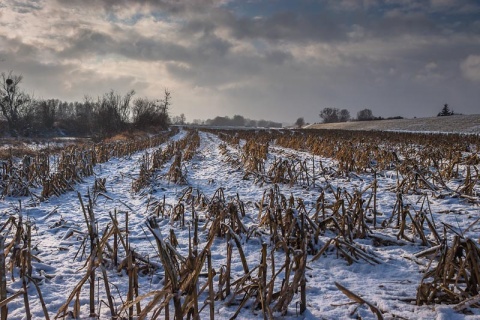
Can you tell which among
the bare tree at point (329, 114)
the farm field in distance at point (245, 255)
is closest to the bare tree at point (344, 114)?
the bare tree at point (329, 114)

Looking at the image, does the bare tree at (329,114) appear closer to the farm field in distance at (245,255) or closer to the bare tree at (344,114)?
the bare tree at (344,114)

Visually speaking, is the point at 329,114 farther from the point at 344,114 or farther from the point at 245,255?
the point at 245,255

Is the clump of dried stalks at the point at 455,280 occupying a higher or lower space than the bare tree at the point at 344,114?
lower

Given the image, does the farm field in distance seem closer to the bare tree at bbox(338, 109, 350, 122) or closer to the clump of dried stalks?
the clump of dried stalks

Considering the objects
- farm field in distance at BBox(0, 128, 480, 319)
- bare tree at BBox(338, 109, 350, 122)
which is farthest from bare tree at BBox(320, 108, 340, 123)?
farm field in distance at BBox(0, 128, 480, 319)

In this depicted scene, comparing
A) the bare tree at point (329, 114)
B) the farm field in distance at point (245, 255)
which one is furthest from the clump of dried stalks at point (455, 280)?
the bare tree at point (329, 114)

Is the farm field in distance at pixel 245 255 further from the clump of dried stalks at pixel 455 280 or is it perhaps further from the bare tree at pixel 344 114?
the bare tree at pixel 344 114

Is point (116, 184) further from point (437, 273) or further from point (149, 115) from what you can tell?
point (149, 115)

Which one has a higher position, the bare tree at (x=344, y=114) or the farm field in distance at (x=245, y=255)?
the bare tree at (x=344, y=114)

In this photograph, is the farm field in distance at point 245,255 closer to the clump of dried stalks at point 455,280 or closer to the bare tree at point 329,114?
the clump of dried stalks at point 455,280

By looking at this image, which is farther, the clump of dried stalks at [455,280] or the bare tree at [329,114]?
the bare tree at [329,114]

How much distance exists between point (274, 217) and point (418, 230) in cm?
175

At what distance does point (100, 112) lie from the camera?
3531 centimetres

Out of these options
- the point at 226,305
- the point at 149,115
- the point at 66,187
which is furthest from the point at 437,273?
the point at 149,115
